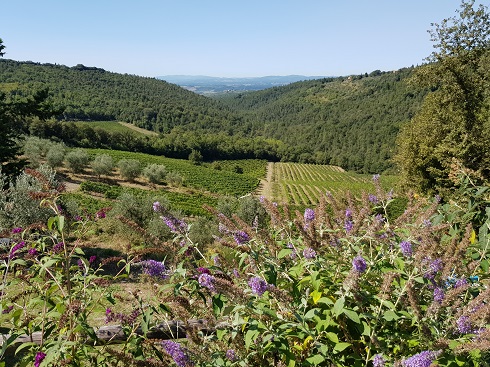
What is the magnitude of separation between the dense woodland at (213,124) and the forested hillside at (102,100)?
14.2 inches

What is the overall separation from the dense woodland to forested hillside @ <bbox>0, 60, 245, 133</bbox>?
0.36m

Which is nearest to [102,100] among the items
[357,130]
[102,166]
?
[102,166]

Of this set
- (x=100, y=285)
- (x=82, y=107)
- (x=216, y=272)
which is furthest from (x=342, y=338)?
(x=82, y=107)

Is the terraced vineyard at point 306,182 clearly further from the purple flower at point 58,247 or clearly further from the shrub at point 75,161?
the purple flower at point 58,247

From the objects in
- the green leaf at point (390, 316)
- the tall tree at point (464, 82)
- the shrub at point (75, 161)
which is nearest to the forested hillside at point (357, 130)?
the shrub at point (75, 161)

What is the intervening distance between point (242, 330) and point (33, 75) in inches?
7159

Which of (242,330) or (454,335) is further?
(242,330)

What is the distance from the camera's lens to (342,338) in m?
1.66

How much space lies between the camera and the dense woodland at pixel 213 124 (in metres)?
105

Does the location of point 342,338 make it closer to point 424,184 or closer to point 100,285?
point 100,285

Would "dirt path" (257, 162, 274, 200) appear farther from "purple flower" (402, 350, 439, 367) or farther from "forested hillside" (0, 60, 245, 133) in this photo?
"forested hillside" (0, 60, 245, 133)

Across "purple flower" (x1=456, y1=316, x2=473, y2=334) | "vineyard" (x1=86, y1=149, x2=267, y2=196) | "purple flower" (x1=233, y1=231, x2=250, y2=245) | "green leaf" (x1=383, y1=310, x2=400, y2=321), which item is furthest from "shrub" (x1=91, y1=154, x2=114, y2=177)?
"purple flower" (x1=456, y1=316, x2=473, y2=334)

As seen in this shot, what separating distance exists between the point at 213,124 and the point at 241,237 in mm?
171441

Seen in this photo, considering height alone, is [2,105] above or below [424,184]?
above
